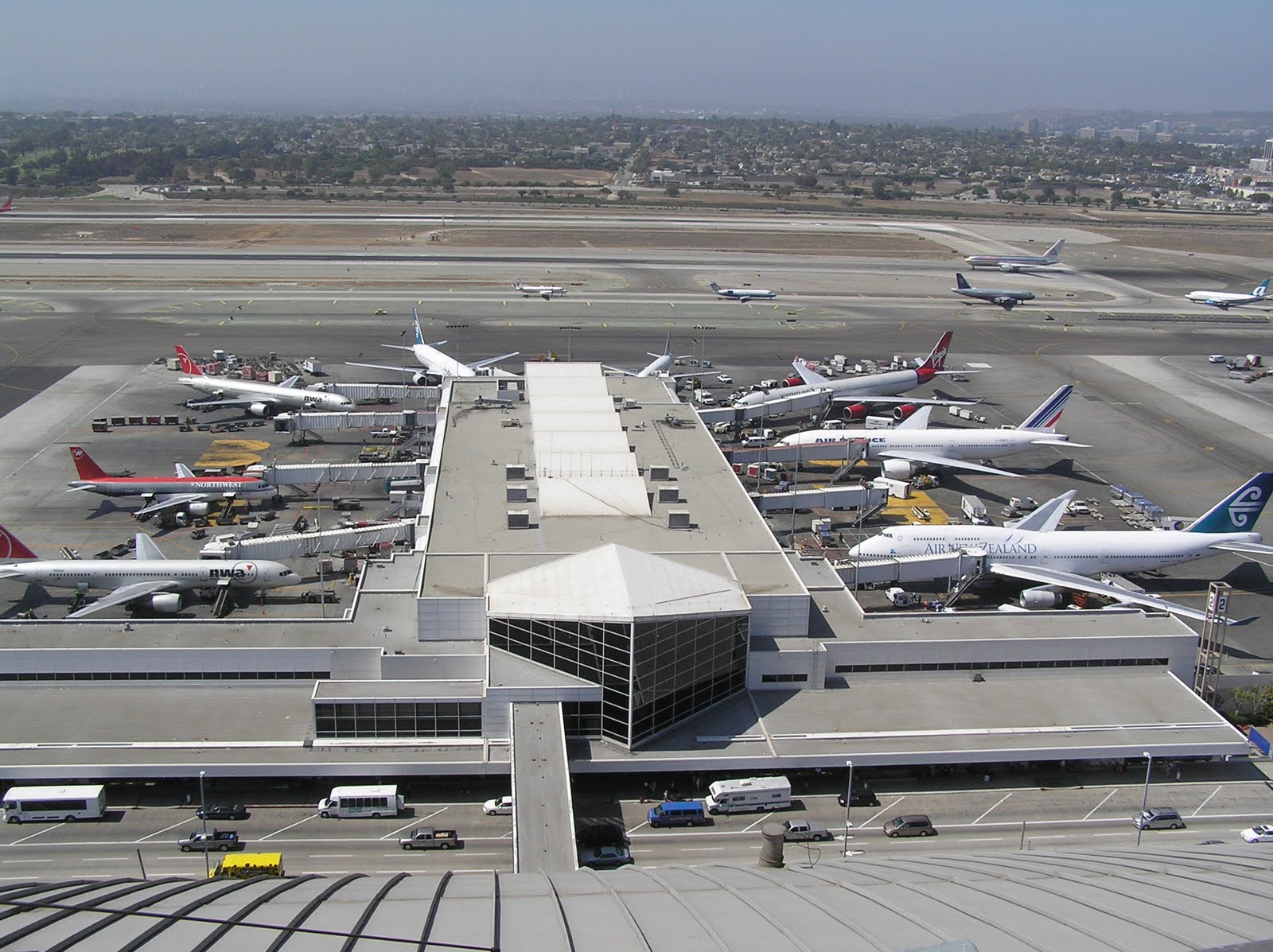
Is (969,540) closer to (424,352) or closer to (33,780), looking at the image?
(33,780)

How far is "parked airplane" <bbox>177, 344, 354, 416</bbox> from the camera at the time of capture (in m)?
104

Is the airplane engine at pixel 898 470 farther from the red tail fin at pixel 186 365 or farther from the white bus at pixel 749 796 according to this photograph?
the red tail fin at pixel 186 365

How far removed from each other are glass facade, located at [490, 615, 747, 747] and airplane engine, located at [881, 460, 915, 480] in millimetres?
40014

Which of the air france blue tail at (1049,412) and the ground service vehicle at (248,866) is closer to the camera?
the ground service vehicle at (248,866)

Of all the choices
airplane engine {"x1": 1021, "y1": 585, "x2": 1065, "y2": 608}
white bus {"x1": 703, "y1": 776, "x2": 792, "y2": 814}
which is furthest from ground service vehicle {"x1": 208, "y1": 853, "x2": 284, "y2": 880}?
airplane engine {"x1": 1021, "y1": 585, "x2": 1065, "y2": 608}

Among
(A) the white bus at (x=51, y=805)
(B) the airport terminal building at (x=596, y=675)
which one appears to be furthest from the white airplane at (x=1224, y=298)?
(A) the white bus at (x=51, y=805)

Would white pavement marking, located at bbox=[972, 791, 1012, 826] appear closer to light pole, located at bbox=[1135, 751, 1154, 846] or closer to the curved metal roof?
light pole, located at bbox=[1135, 751, 1154, 846]

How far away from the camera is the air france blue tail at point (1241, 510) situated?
69.6 meters

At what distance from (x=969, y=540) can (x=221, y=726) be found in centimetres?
4624

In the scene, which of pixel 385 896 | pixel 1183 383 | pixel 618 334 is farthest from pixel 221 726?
pixel 1183 383

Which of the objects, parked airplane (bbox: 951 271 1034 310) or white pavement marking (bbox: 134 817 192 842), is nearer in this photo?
white pavement marking (bbox: 134 817 192 842)

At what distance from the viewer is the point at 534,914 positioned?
21672 millimetres

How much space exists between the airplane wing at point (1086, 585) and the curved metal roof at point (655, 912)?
41187 mm

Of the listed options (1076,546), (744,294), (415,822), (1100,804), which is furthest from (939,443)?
(744,294)
